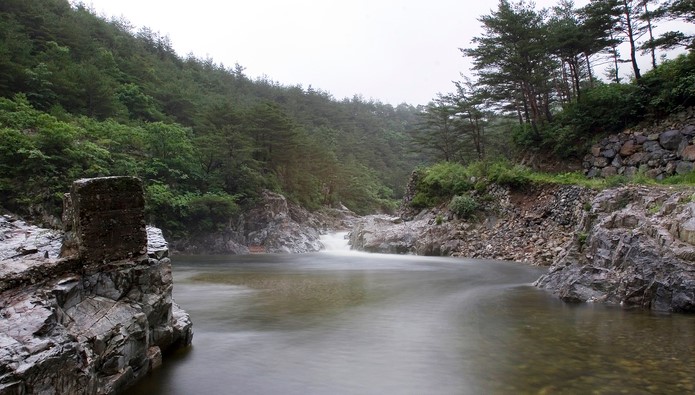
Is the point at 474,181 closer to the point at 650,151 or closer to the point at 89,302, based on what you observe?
the point at 650,151

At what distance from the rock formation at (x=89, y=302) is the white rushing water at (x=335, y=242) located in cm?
2347

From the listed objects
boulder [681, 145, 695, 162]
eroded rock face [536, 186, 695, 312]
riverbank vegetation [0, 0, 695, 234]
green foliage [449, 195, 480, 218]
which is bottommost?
eroded rock face [536, 186, 695, 312]

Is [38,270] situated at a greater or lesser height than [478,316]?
greater

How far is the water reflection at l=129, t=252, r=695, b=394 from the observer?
17.9ft

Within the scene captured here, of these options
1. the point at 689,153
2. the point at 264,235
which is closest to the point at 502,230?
the point at 689,153

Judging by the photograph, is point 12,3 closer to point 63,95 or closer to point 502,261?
point 63,95

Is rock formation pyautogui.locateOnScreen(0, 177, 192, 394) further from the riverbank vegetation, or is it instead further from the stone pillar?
the riverbank vegetation

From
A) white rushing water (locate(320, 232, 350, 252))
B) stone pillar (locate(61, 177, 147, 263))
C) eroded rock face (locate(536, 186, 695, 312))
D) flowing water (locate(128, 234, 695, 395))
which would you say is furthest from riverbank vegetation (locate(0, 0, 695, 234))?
stone pillar (locate(61, 177, 147, 263))

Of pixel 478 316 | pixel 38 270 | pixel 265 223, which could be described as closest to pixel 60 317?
pixel 38 270

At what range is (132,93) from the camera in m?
42.8

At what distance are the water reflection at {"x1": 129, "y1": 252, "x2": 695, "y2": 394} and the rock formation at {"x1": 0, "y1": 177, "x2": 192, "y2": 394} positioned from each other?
1.95 feet

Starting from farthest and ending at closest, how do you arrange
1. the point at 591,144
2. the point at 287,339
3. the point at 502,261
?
the point at 591,144, the point at 502,261, the point at 287,339

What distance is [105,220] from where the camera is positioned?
5.52 metres

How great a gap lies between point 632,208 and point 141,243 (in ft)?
40.1
